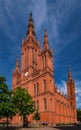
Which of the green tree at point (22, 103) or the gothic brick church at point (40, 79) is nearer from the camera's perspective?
the green tree at point (22, 103)

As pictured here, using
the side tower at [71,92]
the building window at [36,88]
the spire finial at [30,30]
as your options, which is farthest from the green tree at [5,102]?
the side tower at [71,92]

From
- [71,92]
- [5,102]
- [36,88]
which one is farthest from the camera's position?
[71,92]

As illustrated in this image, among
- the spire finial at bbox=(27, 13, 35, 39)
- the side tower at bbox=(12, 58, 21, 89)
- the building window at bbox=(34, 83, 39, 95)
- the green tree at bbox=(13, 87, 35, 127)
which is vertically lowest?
A: the green tree at bbox=(13, 87, 35, 127)

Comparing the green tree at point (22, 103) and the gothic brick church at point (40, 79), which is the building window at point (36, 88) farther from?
the green tree at point (22, 103)

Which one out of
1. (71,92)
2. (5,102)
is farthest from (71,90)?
(5,102)

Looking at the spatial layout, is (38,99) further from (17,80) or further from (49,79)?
(17,80)

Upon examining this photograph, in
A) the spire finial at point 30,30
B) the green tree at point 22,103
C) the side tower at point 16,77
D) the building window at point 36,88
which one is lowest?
the green tree at point 22,103

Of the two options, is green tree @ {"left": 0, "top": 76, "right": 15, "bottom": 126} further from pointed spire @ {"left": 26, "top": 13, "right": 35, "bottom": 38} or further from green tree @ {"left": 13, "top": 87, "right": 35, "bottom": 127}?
pointed spire @ {"left": 26, "top": 13, "right": 35, "bottom": 38}

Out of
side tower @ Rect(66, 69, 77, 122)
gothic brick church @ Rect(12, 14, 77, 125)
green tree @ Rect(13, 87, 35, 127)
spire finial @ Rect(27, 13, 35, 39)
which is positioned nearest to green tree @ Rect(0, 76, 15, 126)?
green tree @ Rect(13, 87, 35, 127)

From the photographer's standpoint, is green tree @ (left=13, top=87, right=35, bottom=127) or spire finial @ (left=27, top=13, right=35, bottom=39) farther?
spire finial @ (left=27, top=13, right=35, bottom=39)

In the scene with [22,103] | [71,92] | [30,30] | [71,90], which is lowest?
[22,103]

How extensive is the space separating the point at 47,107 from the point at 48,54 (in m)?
22.2

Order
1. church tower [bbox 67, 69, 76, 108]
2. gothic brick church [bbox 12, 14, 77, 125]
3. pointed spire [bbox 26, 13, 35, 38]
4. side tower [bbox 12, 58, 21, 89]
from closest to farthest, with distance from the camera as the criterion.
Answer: gothic brick church [bbox 12, 14, 77, 125] < side tower [bbox 12, 58, 21, 89] < pointed spire [bbox 26, 13, 35, 38] < church tower [bbox 67, 69, 76, 108]

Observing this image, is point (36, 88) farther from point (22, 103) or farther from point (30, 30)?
point (30, 30)
